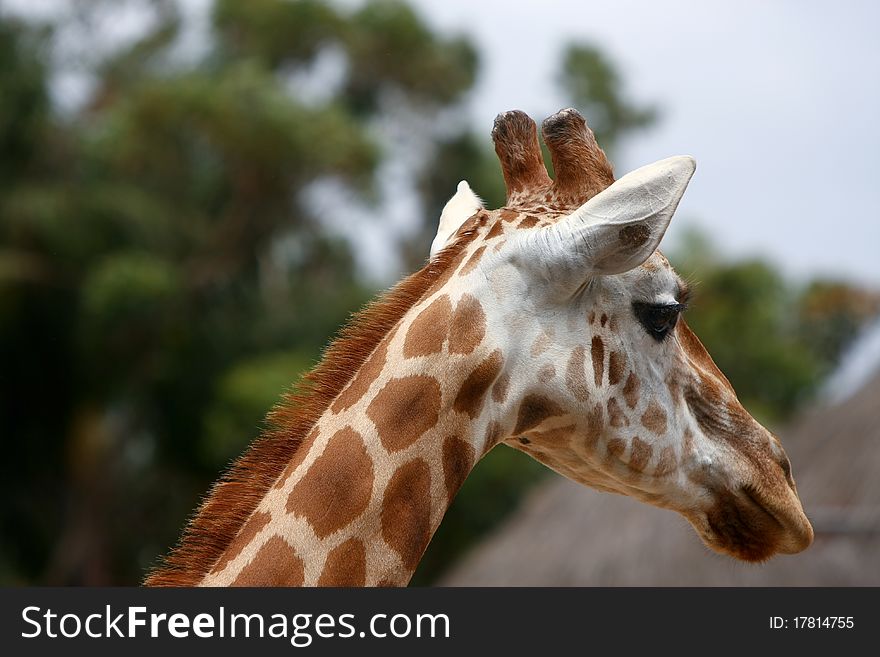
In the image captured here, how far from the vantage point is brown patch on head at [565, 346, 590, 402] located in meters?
2.45

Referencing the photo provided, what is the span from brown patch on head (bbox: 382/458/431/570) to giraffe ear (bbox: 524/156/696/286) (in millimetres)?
499

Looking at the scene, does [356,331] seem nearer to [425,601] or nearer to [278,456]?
[278,456]

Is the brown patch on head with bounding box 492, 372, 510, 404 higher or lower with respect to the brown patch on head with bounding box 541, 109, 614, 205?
lower

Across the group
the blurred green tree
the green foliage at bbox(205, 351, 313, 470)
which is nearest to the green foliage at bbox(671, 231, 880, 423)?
the blurred green tree

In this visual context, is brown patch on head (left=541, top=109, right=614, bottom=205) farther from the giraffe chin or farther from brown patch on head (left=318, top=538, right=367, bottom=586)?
brown patch on head (left=318, top=538, right=367, bottom=586)

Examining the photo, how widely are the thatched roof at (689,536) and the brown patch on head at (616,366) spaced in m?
5.64

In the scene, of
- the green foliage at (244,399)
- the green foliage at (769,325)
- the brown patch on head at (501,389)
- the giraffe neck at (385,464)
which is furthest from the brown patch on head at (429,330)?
the green foliage at (769,325)

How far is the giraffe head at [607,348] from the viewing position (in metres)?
2.40

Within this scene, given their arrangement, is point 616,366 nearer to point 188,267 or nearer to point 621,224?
point 621,224

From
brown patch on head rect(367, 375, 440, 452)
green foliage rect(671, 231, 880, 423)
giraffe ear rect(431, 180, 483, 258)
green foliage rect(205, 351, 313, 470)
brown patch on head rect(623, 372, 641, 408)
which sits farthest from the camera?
green foliage rect(671, 231, 880, 423)

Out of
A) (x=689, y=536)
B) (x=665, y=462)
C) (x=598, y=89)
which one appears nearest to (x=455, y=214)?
(x=665, y=462)

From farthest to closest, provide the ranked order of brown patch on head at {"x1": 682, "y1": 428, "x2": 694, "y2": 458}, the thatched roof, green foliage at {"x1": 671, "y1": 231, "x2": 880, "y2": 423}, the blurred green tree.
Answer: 1. green foliage at {"x1": 671, "y1": 231, "x2": 880, "y2": 423}
2. the blurred green tree
3. the thatched roof
4. brown patch on head at {"x1": 682, "y1": 428, "x2": 694, "y2": 458}

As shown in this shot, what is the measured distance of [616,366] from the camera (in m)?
2.54

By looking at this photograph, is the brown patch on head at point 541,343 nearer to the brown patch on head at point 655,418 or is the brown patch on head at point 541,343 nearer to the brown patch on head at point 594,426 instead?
the brown patch on head at point 594,426
